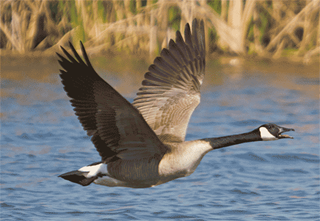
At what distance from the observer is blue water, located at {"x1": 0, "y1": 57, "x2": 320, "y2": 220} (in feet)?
23.8

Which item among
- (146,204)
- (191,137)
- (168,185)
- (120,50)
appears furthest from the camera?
(120,50)

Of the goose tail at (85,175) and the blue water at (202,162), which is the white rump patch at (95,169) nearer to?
the goose tail at (85,175)

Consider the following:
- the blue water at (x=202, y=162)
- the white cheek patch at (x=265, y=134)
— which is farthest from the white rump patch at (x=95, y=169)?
the white cheek patch at (x=265, y=134)

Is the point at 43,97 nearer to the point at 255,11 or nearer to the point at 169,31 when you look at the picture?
the point at 169,31

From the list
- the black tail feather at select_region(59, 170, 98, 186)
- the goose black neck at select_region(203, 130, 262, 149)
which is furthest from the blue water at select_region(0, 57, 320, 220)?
the goose black neck at select_region(203, 130, 262, 149)

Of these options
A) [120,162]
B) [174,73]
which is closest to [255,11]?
[174,73]

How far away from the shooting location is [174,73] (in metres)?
6.43

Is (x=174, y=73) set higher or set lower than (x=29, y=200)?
higher

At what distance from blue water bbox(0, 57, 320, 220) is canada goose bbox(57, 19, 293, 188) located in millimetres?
1529

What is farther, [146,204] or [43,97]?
[43,97]

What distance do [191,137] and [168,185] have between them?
2.74 meters

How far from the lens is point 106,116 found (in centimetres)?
504

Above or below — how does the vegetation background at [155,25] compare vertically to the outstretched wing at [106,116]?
above

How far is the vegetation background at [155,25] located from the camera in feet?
49.8
